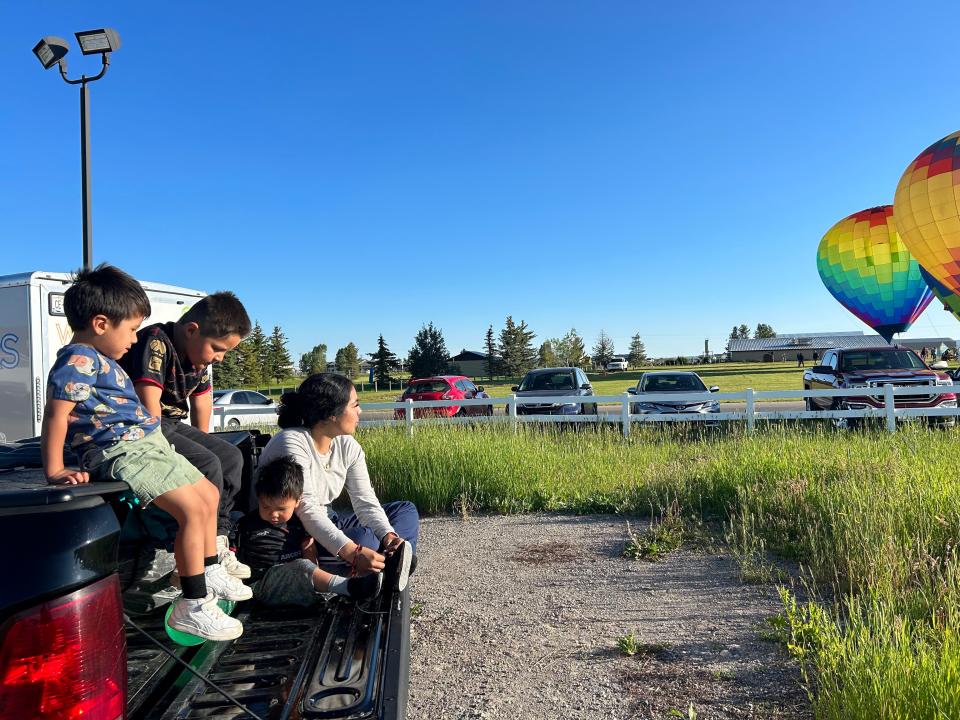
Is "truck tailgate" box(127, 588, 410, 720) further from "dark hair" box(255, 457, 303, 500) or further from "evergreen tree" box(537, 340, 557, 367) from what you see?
"evergreen tree" box(537, 340, 557, 367)

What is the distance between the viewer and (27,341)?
8.55m

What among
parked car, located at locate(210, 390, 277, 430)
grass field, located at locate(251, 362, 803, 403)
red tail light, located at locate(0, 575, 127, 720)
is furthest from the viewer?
grass field, located at locate(251, 362, 803, 403)

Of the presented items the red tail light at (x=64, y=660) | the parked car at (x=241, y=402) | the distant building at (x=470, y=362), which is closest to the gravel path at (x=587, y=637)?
the red tail light at (x=64, y=660)

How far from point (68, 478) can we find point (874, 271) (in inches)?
1420

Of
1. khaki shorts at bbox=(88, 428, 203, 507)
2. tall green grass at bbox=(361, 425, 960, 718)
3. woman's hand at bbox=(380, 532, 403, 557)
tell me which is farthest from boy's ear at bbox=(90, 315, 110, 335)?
tall green grass at bbox=(361, 425, 960, 718)

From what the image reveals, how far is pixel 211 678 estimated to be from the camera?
231cm

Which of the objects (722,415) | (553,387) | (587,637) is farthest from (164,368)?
(553,387)

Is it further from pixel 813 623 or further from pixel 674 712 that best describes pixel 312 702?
pixel 813 623

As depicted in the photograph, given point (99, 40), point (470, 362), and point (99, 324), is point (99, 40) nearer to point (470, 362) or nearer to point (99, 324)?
point (99, 324)

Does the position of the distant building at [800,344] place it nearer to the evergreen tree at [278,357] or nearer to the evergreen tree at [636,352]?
the evergreen tree at [636,352]

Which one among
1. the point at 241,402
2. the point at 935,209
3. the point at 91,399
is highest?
the point at 935,209

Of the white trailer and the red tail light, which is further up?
the white trailer

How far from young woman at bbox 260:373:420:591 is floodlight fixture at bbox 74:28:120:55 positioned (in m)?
8.51

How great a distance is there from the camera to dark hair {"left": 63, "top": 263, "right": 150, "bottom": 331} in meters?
2.60
